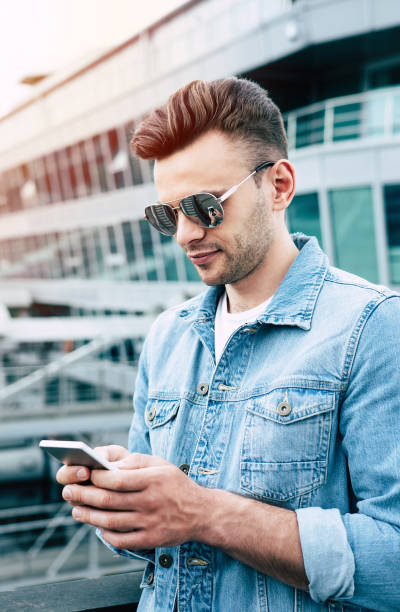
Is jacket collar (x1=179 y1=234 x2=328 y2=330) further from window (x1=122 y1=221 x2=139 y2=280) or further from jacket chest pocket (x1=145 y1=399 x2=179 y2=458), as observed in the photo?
window (x1=122 y1=221 x2=139 y2=280)

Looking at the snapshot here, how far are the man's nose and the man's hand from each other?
822mm

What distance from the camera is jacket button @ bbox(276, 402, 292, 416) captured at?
1663 millimetres

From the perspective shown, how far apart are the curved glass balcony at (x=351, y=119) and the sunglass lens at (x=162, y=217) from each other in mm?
10328

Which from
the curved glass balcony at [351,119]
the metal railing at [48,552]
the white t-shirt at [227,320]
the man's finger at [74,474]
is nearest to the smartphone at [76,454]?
the man's finger at [74,474]

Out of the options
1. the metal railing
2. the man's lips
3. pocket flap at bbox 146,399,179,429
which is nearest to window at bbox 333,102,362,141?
the metal railing

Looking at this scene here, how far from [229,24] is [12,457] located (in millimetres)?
14559

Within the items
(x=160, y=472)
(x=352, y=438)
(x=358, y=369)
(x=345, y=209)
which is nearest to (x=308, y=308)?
(x=358, y=369)

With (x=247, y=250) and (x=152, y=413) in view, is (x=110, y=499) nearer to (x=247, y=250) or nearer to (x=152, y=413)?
(x=152, y=413)

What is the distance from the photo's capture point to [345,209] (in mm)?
11852

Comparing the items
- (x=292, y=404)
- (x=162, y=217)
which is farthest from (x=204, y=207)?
(x=292, y=404)

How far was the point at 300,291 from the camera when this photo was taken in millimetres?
1870

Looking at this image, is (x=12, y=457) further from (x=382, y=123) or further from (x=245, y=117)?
(x=245, y=117)

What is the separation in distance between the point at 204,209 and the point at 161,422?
75 cm

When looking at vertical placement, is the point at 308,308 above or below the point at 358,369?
above
